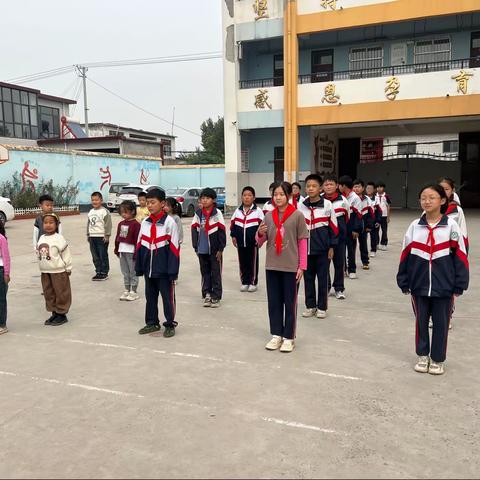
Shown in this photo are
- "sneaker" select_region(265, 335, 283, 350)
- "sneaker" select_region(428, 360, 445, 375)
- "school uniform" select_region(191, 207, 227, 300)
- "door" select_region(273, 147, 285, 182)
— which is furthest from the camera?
"door" select_region(273, 147, 285, 182)

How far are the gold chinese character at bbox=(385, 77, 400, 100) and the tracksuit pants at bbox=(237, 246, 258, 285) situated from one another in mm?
12597

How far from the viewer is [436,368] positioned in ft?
13.6

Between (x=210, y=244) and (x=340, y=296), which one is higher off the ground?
(x=210, y=244)

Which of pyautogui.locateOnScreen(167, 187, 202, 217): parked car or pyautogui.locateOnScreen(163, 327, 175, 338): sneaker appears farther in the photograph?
pyautogui.locateOnScreen(167, 187, 202, 217): parked car

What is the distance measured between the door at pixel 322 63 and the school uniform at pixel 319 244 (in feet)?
51.9

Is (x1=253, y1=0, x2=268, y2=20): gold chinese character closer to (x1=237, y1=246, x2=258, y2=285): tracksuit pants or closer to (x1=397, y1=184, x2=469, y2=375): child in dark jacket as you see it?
(x1=237, y1=246, x2=258, y2=285): tracksuit pants

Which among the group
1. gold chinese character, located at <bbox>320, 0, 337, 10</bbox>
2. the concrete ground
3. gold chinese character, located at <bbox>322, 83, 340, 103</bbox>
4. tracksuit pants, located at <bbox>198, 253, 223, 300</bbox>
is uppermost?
gold chinese character, located at <bbox>320, 0, 337, 10</bbox>

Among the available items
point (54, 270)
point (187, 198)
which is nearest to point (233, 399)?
point (54, 270)

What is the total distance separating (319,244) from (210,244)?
1.51 m

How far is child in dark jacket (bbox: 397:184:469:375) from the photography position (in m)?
4.02

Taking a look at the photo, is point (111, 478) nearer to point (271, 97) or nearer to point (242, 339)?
point (242, 339)

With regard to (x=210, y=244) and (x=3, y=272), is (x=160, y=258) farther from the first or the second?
(x=3, y=272)

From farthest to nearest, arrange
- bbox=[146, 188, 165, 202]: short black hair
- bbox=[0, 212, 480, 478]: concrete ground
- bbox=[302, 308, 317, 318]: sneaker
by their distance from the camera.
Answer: bbox=[302, 308, 317, 318]: sneaker, bbox=[146, 188, 165, 202]: short black hair, bbox=[0, 212, 480, 478]: concrete ground

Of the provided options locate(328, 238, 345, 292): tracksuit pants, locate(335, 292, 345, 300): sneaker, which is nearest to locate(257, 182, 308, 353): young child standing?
locate(328, 238, 345, 292): tracksuit pants
